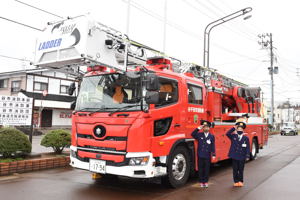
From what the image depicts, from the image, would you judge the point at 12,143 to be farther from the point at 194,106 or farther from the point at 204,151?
the point at 204,151

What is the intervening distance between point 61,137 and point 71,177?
2.14 m

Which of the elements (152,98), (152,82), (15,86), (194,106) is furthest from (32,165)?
(15,86)

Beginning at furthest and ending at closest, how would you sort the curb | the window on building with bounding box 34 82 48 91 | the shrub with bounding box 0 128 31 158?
the window on building with bounding box 34 82 48 91
the shrub with bounding box 0 128 31 158
the curb

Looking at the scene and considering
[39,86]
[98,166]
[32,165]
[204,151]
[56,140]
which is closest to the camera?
[98,166]

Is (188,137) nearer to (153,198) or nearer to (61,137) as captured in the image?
(153,198)

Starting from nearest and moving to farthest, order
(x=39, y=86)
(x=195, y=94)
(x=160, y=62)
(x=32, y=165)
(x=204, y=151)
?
(x=204, y=151) → (x=160, y=62) → (x=195, y=94) → (x=32, y=165) → (x=39, y=86)

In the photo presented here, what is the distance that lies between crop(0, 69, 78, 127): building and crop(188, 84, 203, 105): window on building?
2256cm

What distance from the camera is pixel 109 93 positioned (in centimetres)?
613

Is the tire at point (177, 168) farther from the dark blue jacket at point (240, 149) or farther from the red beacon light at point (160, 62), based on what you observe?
the red beacon light at point (160, 62)

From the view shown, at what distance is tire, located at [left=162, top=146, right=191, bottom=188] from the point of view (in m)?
6.06

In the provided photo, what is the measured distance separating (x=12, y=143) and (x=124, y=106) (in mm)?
4041

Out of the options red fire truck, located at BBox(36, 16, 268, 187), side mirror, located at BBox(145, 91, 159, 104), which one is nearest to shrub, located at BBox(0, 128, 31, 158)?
red fire truck, located at BBox(36, 16, 268, 187)

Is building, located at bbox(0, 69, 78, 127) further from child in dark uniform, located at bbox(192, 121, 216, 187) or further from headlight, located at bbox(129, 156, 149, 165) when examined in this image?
headlight, located at bbox(129, 156, 149, 165)

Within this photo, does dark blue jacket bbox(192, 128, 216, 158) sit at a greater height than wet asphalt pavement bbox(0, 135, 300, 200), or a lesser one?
greater
